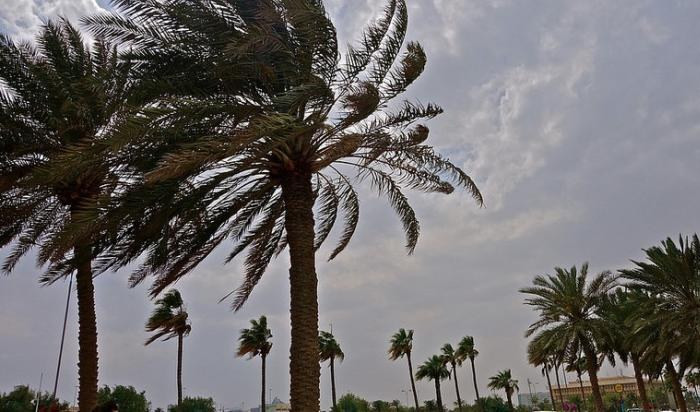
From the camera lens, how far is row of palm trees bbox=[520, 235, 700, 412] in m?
26.5

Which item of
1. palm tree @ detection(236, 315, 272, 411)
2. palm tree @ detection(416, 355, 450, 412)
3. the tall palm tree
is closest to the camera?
the tall palm tree

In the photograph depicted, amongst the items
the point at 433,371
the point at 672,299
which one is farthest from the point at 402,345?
the point at 672,299

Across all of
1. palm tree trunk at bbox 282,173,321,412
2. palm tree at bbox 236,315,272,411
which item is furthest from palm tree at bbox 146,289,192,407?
palm tree trunk at bbox 282,173,321,412

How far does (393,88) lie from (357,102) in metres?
0.98

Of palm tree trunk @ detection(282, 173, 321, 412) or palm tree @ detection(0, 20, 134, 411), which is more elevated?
palm tree @ detection(0, 20, 134, 411)

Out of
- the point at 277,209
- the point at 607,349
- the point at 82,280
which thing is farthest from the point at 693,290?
the point at 82,280

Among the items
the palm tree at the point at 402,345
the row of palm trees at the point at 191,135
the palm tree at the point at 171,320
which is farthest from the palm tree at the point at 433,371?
the row of palm trees at the point at 191,135

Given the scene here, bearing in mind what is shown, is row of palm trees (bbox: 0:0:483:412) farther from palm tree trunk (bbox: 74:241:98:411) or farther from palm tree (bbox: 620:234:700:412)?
palm tree (bbox: 620:234:700:412)

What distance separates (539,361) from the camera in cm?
3422

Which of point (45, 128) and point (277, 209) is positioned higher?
point (45, 128)

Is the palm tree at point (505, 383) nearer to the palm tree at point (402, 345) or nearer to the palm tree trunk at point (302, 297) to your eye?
the palm tree at point (402, 345)

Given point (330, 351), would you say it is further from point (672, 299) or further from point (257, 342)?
point (672, 299)

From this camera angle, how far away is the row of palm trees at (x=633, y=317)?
86.8ft

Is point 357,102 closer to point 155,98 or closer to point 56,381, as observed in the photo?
point 155,98
